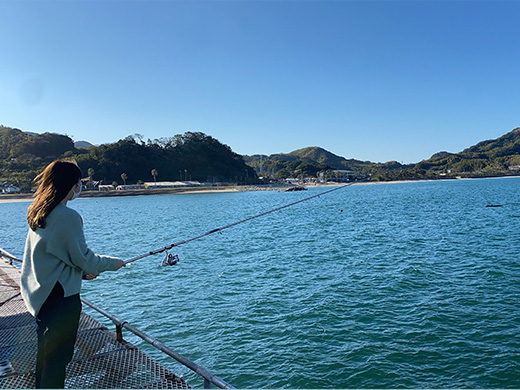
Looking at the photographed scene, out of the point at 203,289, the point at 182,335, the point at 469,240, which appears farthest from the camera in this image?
the point at 469,240

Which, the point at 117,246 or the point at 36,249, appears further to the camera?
the point at 117,246

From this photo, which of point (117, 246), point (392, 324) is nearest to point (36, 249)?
point (392, 324)

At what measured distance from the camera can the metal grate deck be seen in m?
4.03

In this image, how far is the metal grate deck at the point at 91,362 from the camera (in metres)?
4.03

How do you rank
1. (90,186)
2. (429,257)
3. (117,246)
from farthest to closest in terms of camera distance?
(90,186) < (117,246) < (429,257)

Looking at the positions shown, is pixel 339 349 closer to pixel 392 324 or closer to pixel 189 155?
pixel 392 324

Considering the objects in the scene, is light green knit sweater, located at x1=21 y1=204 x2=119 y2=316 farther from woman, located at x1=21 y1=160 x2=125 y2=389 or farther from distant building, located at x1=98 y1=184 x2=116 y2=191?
distant building, located at x1=98 y1=184 x2=116 y2=191

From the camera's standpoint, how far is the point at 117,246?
23.2 m

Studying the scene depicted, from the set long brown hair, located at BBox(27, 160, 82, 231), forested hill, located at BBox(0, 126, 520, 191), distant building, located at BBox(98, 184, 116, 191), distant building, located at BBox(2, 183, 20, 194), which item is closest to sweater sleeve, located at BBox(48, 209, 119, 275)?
long brown hair, located at BBox(27, 160, 82, 231)

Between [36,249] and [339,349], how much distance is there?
6886mm

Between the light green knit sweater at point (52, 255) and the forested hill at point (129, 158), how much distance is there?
144 m

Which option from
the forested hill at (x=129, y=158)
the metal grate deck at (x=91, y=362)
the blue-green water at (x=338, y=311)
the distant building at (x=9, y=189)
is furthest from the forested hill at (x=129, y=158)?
the metal grate deck at (x=91, y=362)

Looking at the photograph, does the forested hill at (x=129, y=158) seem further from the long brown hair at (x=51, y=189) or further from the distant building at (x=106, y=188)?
the long brown hair at (x=51, y=189)

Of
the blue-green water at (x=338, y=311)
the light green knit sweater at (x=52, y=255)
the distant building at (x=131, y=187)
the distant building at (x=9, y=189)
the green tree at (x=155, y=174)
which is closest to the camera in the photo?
the light green knit sweater at (x=52, y=255)
